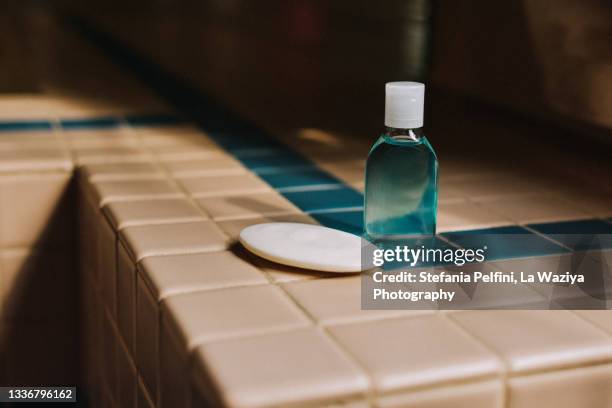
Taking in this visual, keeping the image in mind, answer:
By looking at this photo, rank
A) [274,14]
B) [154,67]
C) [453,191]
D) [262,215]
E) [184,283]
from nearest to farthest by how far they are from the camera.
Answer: [184,283] → [262,215] → [453,191] → [154,67] → [274,14]

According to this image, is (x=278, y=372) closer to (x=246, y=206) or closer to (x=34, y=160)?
(x=246, y=206)

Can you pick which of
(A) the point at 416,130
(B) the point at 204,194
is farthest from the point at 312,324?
(B) the point at 204,194

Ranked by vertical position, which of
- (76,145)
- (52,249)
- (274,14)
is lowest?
(52,249)

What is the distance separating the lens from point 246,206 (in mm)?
746

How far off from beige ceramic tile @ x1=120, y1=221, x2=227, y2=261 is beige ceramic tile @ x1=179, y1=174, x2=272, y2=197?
0.11m

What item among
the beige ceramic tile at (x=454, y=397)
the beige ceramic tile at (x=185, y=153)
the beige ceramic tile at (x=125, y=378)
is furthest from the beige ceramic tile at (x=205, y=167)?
the beige ceramic tile at (x=454, y=397)

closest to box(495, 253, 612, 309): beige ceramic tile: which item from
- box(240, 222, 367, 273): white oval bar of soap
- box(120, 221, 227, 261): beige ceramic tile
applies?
box(240, 222, 367, 273): white oval bar of soap

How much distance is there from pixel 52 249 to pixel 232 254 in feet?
1.29

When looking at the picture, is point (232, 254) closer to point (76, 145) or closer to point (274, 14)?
point (76, 145)

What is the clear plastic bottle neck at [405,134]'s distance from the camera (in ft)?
2.04

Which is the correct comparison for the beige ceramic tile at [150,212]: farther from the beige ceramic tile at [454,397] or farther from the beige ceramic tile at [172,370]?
the beige ceramic tile at [454,397]

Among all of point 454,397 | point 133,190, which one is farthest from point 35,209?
point 454,397

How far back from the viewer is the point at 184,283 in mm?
551

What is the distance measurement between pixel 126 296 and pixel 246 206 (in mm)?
152
